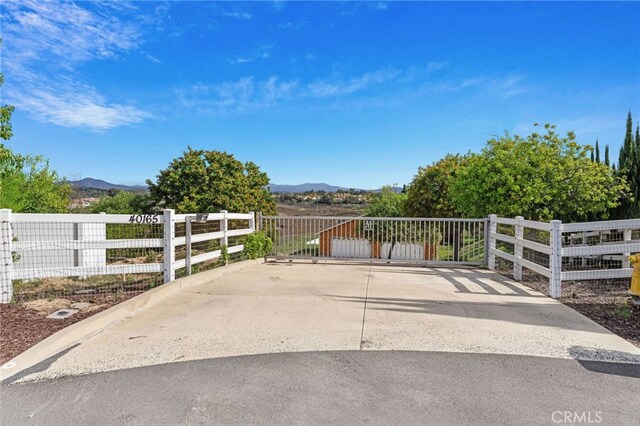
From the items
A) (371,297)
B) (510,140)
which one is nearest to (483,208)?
(510,140)

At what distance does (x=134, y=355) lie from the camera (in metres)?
4.04

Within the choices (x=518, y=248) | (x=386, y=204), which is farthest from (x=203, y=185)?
(x=518, y=248)

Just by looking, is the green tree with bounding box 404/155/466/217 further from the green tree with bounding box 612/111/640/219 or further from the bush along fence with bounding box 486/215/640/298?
the bush along fence with bounding box 486/215/640/298

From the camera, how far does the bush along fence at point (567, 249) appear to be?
253 inches

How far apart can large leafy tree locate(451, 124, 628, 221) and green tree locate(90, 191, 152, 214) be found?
20.1 m

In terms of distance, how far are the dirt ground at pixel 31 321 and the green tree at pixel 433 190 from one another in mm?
18758

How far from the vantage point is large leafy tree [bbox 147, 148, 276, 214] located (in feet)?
76.3

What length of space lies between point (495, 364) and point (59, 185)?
25170mm

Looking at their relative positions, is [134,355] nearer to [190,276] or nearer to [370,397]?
[370,397]

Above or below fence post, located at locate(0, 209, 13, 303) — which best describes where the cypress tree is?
above

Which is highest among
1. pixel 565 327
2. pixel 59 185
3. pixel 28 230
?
pixel 59 185

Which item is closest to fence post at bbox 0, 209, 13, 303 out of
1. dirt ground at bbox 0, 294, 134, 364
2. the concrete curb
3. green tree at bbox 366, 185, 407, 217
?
dirt ground at bbox 0, 294, 134, 364

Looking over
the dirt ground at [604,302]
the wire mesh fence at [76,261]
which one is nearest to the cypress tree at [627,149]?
the dirt ground at [604,302]

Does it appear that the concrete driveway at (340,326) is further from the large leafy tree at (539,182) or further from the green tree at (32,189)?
the green tree at (32,189)
